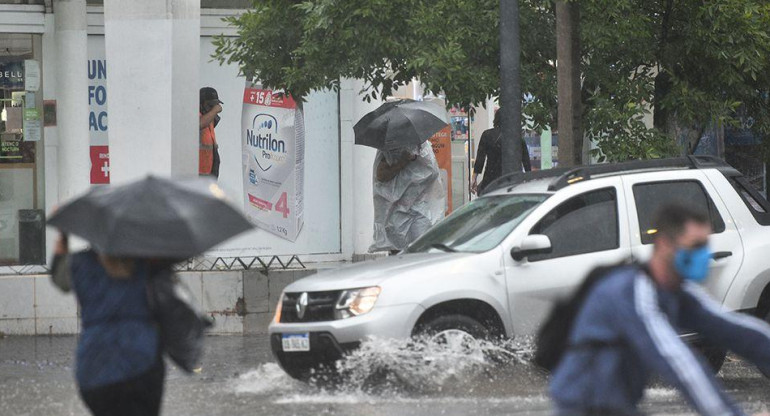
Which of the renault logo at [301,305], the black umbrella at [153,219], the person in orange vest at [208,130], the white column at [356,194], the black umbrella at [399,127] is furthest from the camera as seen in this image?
the white column at [356,194]

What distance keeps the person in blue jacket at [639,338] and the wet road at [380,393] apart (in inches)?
181

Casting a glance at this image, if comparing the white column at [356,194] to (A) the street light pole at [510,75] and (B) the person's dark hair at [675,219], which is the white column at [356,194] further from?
(B) the person's dark hair at [675,219]

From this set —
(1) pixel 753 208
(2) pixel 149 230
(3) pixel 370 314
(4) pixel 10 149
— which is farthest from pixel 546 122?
(2) pixel 149 230

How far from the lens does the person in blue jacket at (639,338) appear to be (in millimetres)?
4297

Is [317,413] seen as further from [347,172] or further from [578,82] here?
[347,172]

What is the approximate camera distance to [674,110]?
14.0 meters

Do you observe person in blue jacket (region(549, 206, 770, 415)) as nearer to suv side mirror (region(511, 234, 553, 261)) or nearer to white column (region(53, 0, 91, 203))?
suv side mirror (region(511, 234, 553, 261))

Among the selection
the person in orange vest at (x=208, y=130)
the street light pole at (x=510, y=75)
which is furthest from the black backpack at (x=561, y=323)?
the person in orange vest at (x=208, y=130)

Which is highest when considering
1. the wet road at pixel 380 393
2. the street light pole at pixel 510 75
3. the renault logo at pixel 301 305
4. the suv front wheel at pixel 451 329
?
the street light pole at pixel 510 75

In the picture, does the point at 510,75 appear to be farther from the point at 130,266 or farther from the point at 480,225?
the point at 130,266

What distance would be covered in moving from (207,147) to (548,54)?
4.64m

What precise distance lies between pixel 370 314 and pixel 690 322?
5.04m

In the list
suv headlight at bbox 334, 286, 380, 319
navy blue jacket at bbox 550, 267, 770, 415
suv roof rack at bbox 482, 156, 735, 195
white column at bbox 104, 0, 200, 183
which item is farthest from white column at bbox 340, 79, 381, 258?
navy blue jacket at bbox 550, 267, 770, 415

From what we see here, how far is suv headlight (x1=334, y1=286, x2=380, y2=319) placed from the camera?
963 cm
